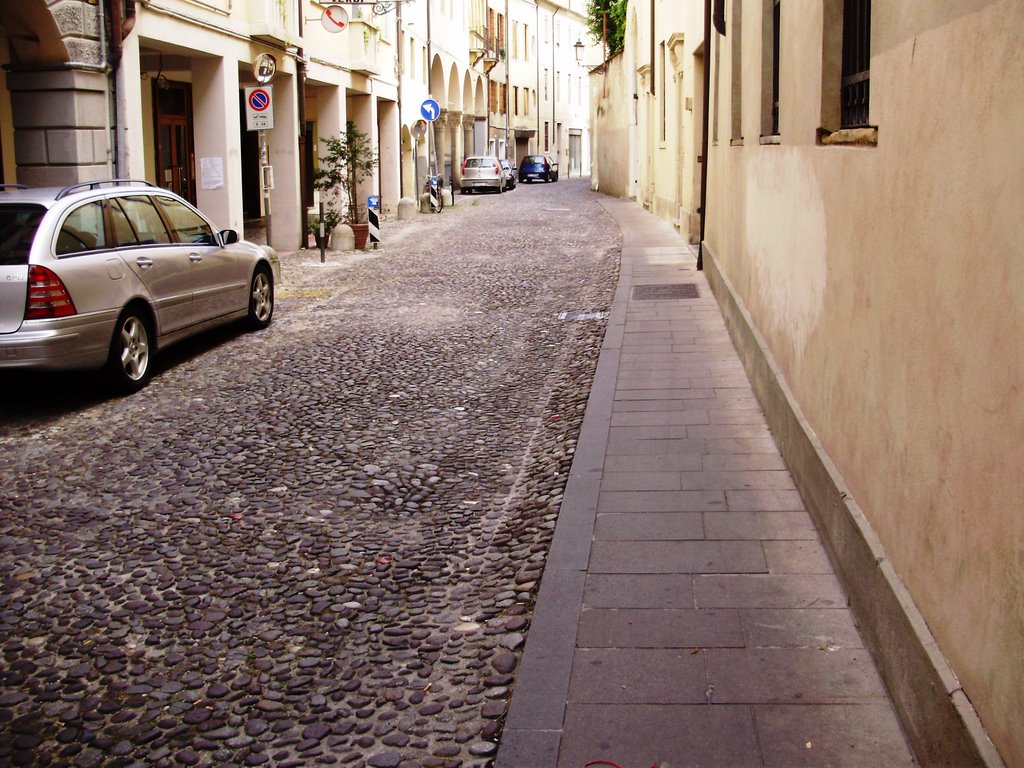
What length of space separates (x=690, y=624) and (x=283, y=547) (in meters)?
2.08

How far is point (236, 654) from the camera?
14.3 feet

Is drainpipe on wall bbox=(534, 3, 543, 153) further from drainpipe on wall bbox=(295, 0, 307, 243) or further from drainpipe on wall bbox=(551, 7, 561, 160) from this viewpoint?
drainpipe on wall bbox=(295, 0, 307, 243)

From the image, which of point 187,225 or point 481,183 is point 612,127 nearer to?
point 481,183

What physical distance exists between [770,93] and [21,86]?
930 centimetres

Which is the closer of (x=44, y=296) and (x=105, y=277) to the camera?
(x=44, y=296)

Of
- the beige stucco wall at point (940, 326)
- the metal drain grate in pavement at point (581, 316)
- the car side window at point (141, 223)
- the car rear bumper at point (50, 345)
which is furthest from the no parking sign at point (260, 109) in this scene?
the beige stucco wall at point (940, 326)

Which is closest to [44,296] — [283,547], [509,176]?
[283,547]

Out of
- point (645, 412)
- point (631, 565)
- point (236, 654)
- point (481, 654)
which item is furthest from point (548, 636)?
point (645, 412)

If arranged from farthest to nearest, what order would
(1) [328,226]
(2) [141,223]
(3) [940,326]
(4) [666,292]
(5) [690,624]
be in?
(1) [328,226], (4) [666,292], (2) [141,223], (5) [690,624], (3) [940,326]

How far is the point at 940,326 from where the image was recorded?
10.5 ft

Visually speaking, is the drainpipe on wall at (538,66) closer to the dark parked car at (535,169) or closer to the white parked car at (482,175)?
the dark parked car at (535,169)

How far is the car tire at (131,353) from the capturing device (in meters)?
8.76

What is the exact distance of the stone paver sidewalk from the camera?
11.5ft

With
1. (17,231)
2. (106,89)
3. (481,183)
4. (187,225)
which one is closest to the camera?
(17,231)
